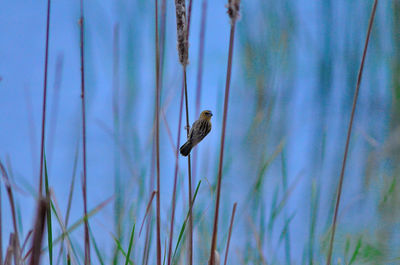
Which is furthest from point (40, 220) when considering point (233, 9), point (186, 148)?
point (186, 148)

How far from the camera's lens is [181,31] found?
2.48ft

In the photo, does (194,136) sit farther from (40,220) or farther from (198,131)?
(40,220)

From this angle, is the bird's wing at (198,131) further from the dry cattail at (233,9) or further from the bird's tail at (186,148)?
the dry cattail at (233,9)

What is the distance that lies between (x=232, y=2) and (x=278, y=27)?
4.47ft

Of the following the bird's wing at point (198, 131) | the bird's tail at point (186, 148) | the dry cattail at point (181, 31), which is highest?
the dry cattail at point (181, 31)

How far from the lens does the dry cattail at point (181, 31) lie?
0.73 m

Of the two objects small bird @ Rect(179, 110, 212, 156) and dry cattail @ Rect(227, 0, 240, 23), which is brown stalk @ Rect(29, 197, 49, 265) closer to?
dry cattail @ Rect(227, 0, 240, 23)

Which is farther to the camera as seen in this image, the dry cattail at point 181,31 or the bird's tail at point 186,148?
the bird's tail at point 186,148

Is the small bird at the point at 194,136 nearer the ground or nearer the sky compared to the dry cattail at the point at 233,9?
nearer the ground

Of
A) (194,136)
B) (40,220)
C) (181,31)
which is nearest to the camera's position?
(40,220)

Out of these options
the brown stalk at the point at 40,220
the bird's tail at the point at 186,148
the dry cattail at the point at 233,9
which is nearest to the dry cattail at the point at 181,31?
the dry cattail at the point at 233,9

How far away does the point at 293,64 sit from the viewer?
176 centimetres

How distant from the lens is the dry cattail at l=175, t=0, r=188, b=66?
73cm

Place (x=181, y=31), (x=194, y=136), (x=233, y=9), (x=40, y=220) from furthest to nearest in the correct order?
Answer: (x=194, y=136) < (x=181, y=31) < (x=233, y=9) < (x=40, y=220)
